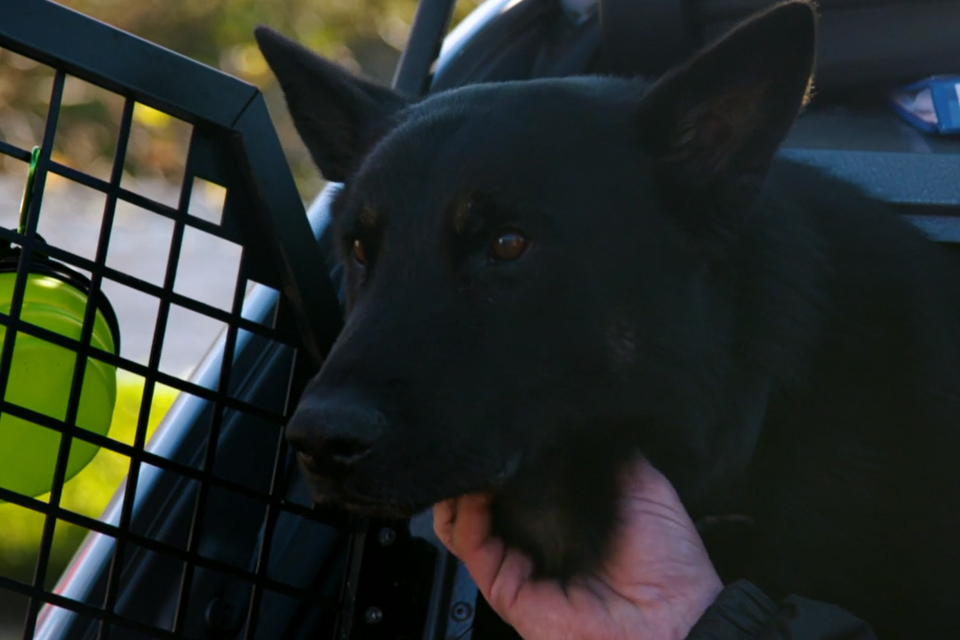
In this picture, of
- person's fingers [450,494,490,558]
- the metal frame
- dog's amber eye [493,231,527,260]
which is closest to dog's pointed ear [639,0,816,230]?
A: dog's amber eye [493,231,527,260]

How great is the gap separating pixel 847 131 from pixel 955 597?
3.38 feet

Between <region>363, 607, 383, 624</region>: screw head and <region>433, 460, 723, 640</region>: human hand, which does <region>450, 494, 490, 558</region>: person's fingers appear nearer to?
<region>433, 460, 723, 640</region>: human hand

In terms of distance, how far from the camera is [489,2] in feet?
9.11

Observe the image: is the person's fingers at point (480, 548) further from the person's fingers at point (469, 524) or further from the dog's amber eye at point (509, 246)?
the dog's amber eye at point (509, 246)

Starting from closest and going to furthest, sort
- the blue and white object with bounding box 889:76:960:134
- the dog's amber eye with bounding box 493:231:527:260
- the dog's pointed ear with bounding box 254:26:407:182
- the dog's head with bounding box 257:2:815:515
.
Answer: the dog's head with bounding box 257:2:815:515
the dog's amber eye with bounding box 493:231:527:260
the dog's pointed ear with bounding box 254:26:407:182
the blue and white object with bounding box 889:76:960:134

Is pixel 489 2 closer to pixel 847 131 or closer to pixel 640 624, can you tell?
pixel 847 131

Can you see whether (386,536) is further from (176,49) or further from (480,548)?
(176,49)

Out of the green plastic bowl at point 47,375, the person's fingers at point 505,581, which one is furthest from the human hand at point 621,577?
the green plastic bowl at point 47,375

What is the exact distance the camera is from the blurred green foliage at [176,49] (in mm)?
8445

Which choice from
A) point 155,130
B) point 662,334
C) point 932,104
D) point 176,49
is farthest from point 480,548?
point 176,49

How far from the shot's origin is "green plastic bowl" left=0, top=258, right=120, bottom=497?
68.7 inches

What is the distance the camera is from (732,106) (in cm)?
179

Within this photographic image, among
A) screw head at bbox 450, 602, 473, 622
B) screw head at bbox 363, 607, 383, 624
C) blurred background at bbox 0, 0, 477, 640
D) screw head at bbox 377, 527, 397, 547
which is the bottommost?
blurred background at bbox 0, 0, 477, 640

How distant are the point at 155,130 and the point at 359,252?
24.1ft
